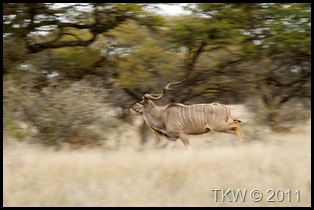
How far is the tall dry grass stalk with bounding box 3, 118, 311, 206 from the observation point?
651 cm

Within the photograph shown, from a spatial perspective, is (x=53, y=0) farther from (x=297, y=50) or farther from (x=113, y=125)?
(x=297, y=50)

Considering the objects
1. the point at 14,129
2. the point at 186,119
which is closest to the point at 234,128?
the point at 186,119

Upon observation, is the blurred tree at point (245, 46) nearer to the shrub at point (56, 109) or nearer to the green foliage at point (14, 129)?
the shrub at point (56, 109)

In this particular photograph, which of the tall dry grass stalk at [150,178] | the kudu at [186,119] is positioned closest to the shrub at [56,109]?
the kudu at [186,119]

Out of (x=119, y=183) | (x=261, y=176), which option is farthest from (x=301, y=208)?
(x=119, y=183)

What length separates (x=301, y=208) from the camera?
20.3 feet

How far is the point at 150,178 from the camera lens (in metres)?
7.22

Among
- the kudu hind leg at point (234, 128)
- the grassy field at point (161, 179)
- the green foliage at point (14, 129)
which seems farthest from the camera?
the green foliage at point (14, 129)

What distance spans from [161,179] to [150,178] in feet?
0.55

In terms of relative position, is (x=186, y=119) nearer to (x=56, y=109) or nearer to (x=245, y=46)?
(x=56, y=109)

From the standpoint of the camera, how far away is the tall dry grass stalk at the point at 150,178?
21.4 ft

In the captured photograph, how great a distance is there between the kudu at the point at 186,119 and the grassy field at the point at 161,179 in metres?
1.48

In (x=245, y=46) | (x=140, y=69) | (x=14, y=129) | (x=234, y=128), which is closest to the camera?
(x=234, y=128)

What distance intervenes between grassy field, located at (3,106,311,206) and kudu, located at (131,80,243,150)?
1.48 m
